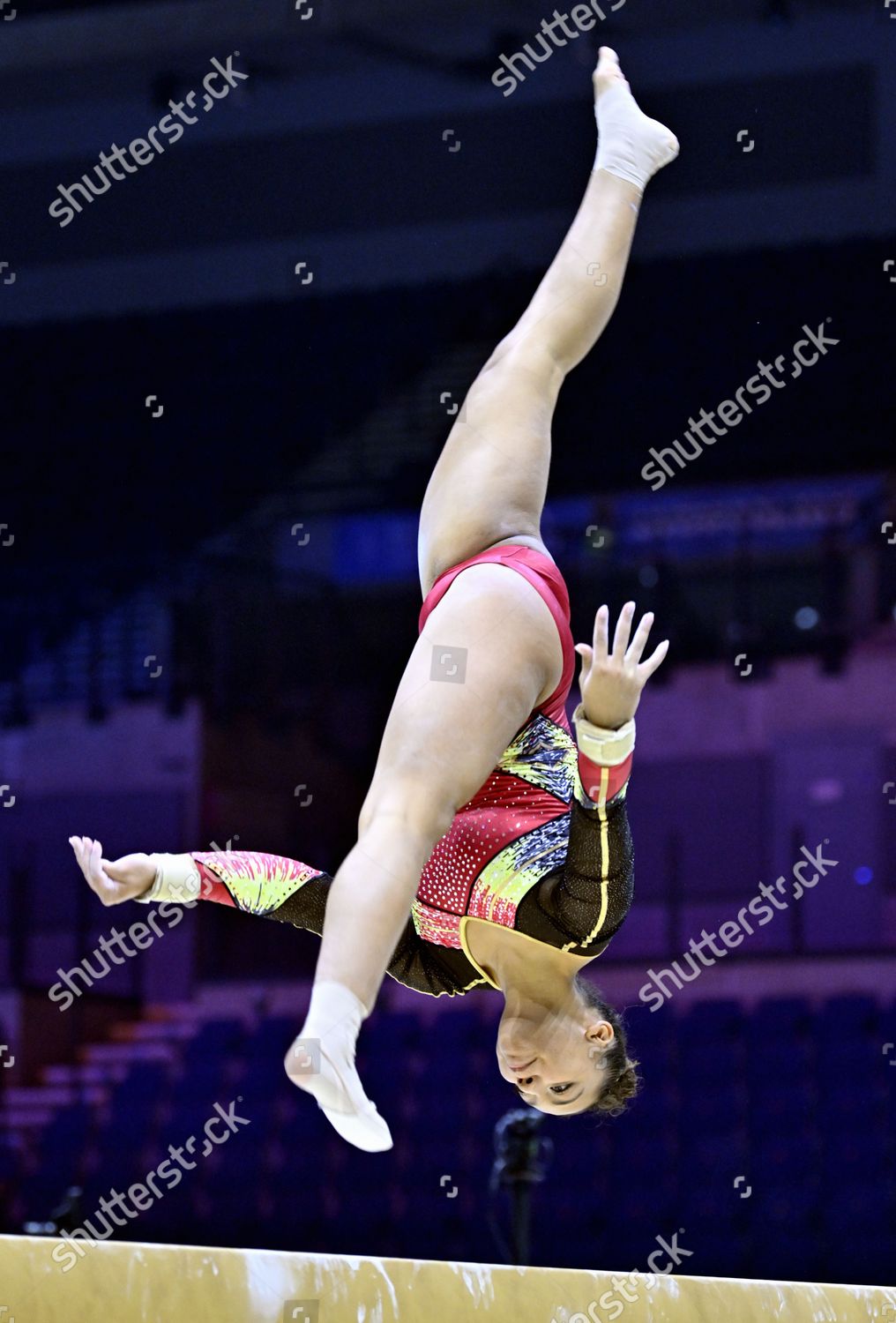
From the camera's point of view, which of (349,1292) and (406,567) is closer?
(349,1292)

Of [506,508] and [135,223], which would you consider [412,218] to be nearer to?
[135,223]

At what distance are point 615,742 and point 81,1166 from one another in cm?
527

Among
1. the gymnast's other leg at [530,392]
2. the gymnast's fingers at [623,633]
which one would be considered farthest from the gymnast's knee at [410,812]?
the gymnast's other leg at [530,392]

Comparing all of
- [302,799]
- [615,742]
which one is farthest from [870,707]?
[615,742]

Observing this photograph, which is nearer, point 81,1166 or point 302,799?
point 81,1166

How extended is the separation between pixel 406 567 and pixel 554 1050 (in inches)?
222

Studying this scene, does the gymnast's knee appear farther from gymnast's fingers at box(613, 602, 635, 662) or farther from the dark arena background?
the dark arena background

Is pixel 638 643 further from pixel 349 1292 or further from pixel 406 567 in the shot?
pixel 406 567

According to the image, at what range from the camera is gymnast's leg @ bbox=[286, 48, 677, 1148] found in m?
2.25

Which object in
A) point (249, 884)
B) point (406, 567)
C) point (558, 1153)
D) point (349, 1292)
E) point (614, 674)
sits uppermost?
point (406, 567)

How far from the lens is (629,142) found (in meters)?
3.41

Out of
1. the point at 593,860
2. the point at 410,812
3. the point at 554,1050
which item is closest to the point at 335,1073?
the point at 410,812

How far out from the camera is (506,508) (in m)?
3.16

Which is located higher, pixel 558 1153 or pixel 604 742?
pixel 604 742
